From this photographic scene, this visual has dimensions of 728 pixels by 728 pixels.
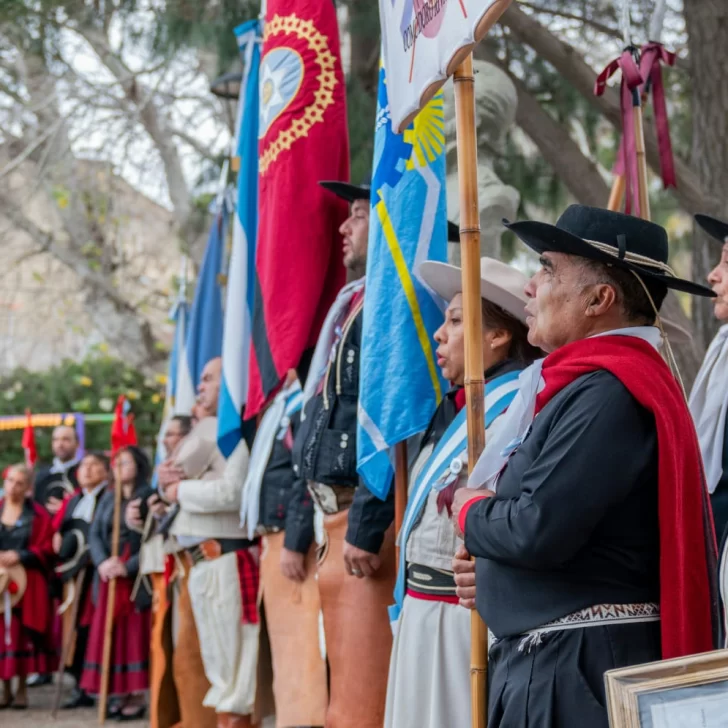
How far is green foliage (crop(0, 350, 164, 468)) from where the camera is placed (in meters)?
16.4

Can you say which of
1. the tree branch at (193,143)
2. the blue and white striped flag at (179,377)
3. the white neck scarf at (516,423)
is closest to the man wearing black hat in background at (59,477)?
the blue and white striped flag at (179,377)

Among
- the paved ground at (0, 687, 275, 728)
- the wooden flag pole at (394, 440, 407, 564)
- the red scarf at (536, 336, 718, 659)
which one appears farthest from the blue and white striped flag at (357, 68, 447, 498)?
the paved ground at (0, 687, 275, 728)

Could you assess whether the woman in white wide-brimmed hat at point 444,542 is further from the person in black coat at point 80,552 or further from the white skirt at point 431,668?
the person in black coat at point 80,552

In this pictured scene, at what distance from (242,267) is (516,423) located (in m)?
3.79

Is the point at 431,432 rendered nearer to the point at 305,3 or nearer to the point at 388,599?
the point at 388,599

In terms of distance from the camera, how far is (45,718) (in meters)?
8.75

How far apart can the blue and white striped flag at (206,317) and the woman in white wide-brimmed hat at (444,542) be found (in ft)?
16.0

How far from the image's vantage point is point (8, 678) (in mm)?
9164

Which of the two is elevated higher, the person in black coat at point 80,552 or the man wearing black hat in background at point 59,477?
the man wearing black hat in background at point 59,477

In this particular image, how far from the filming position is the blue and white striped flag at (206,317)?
848cm

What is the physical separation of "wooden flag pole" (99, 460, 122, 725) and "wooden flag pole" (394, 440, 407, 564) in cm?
465

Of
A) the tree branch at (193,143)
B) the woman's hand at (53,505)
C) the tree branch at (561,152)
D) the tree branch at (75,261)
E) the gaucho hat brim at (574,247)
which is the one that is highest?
the tree branch at (193,143)

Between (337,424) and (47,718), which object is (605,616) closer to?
(337,424)

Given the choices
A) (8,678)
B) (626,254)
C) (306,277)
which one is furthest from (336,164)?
(8,678)
